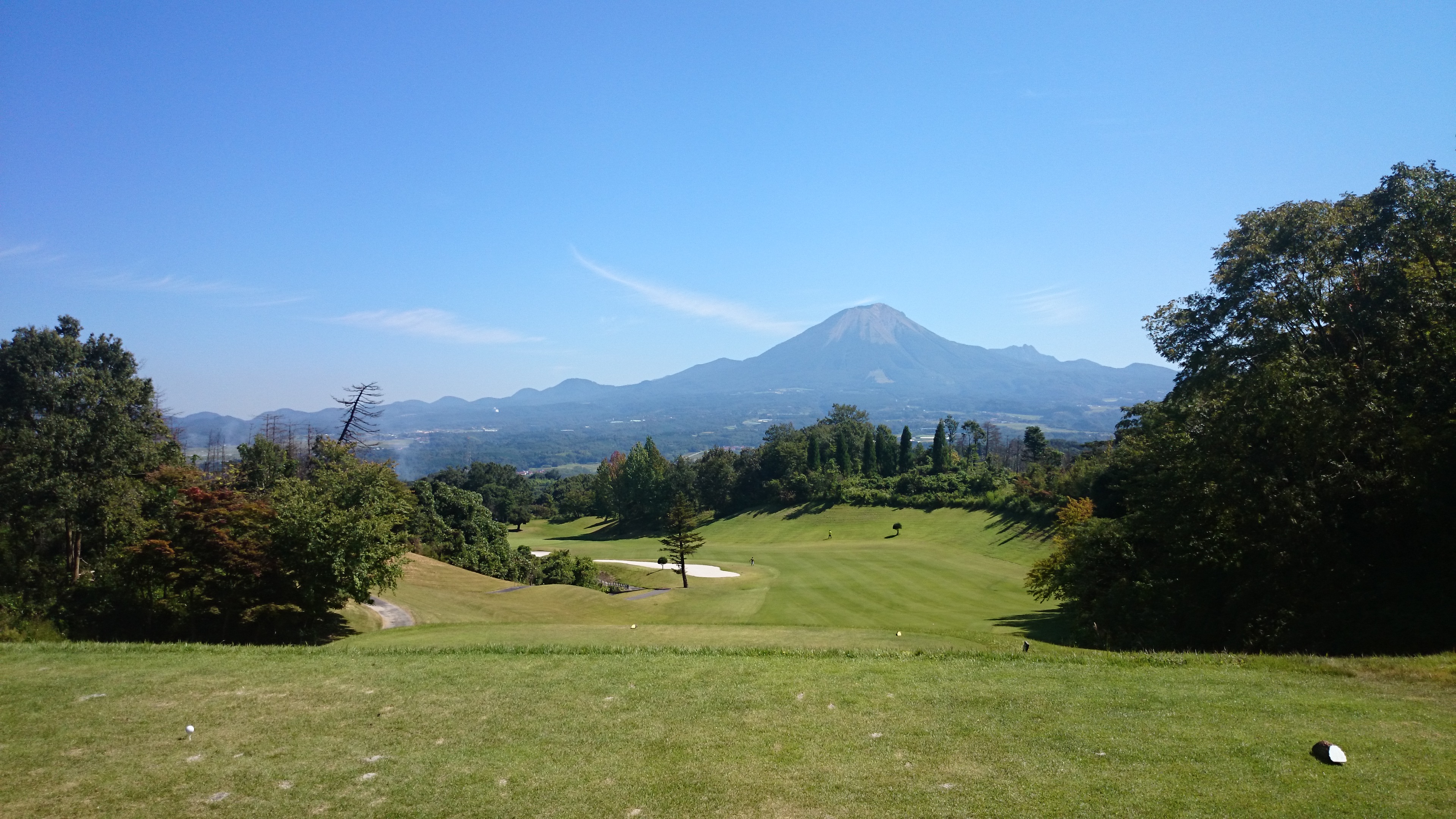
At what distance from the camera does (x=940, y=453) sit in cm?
8856

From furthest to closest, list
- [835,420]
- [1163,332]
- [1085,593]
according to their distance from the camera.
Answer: [835,420], [1163,332], [1085,593]

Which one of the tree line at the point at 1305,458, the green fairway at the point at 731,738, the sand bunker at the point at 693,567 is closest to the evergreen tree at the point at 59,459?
the green fairway at the point at 731,738

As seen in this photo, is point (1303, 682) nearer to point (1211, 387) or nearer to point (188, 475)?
point (1211, 387)

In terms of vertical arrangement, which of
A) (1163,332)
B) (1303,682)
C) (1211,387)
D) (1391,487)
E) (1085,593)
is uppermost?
(1163,332)

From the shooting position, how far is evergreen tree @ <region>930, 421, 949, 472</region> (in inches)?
3455

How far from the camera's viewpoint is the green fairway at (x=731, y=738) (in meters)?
6.81

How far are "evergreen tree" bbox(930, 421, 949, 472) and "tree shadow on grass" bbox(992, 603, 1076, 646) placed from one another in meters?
55.4

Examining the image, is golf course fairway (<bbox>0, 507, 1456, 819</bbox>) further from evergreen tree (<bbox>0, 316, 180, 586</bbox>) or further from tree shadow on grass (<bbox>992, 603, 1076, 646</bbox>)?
evergreen tree (<bbox>0, 316, 180, 586</bbox>)

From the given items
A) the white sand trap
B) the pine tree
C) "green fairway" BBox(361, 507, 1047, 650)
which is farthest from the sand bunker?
the pine tree

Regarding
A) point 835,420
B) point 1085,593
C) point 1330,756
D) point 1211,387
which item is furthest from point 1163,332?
point 835,420

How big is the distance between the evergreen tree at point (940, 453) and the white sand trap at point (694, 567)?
4377cm

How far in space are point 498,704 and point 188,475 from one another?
20.9 meters

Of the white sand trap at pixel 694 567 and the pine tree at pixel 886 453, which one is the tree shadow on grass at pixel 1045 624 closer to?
the white sand trap at pixel 694 567

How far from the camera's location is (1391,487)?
15.5m
